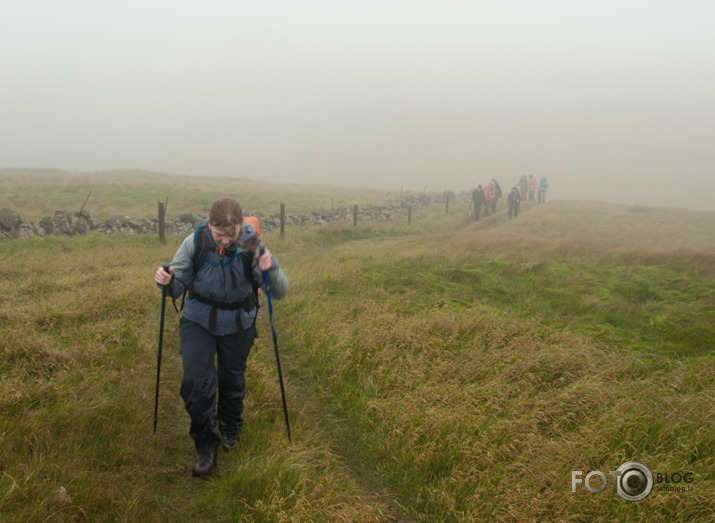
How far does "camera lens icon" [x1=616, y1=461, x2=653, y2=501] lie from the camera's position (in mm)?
3260

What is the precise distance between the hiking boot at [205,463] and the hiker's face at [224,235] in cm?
185

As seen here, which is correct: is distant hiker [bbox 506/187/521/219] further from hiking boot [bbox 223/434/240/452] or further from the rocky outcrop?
hiking boot [bbox 223/434/240/452]

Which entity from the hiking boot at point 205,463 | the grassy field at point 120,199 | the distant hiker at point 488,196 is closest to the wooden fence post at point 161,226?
the grassy field at point 120,199

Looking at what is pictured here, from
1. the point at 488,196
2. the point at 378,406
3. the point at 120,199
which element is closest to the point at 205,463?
the point at 378,406

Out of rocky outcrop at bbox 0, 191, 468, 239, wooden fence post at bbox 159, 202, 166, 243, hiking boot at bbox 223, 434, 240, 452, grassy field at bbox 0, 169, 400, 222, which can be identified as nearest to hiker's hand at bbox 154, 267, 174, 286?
hiking boot at bbox 223, 434, 240, 452

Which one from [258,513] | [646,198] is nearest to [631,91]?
[646,198]

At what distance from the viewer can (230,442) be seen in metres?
4.10

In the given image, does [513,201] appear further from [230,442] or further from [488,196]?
Result: [230,442]

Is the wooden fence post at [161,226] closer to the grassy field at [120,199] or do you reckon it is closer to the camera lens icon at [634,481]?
the grassy field at [120,199]

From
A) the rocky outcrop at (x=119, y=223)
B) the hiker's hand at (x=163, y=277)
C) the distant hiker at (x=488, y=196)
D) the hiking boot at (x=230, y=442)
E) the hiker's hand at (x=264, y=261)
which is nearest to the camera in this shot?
the hiker's hand at (x=163, y=277)

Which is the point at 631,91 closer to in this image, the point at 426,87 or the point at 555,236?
the point at 426,87

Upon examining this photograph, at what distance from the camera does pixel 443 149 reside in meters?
96.9

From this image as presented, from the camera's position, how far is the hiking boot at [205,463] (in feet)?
12.2

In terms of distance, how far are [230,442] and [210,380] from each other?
762mm
